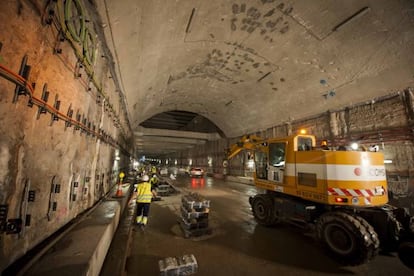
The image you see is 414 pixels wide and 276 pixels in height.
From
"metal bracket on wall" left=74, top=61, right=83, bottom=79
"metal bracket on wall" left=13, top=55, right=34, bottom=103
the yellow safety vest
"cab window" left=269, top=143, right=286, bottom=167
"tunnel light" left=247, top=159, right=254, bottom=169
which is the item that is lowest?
the yellow safety vest

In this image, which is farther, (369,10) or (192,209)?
(369,10)

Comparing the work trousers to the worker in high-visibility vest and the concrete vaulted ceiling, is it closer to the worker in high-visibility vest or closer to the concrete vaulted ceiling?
the worker in high-visibility vest

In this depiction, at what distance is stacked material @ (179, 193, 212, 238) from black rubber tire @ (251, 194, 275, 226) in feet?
6.41

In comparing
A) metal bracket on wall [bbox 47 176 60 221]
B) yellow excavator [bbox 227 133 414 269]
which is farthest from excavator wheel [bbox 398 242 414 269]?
metal bracket on wall [bbox 47 176 60 221]

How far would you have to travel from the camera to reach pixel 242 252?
13.7ft

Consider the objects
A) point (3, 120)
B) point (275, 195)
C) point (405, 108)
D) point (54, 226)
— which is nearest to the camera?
point (3, 120)

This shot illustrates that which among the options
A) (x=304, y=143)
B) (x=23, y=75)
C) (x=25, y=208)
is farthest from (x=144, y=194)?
(x=304, y=143)

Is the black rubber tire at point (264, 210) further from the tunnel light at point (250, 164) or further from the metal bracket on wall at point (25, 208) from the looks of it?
the tunnel light at point (250, 164)

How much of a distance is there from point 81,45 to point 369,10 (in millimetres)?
8469

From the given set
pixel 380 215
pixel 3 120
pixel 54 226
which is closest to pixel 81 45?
pixel 3 120

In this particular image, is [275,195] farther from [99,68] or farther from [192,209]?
[99,68]

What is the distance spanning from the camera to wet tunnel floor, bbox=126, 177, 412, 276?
3.53 meters

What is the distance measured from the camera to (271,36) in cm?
760

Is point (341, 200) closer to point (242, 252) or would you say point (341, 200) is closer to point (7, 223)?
point (242, 252)
